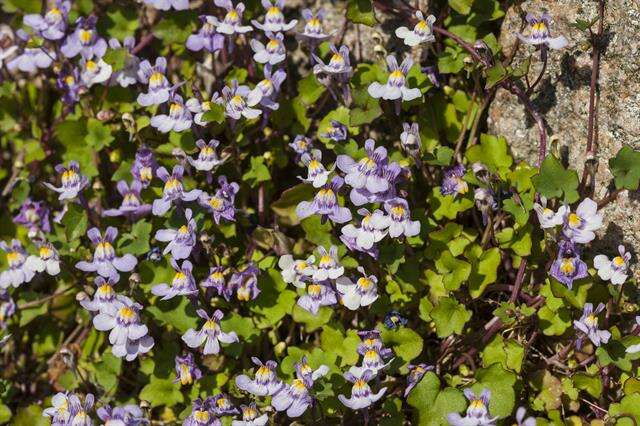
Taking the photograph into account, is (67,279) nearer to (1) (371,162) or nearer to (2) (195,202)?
(2) (195,202)

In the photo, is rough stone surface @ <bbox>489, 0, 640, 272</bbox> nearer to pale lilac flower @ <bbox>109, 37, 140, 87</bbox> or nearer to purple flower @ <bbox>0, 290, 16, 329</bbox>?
pale lilac flower @ <bbox>109, 37, 140, 87</bbox>

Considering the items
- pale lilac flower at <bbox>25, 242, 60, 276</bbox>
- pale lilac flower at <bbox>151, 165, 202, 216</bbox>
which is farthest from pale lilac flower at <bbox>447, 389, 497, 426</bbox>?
pale lilac flower at <bbox>25, 242, 60, 276</bbox>

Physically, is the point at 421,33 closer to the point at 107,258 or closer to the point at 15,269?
the point at 107,258

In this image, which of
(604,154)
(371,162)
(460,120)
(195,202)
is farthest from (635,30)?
(195,202)

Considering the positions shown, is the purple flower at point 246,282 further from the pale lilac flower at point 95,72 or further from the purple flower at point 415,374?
the pale lilac flower at point 95,72

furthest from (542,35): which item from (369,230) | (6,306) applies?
(6,306)

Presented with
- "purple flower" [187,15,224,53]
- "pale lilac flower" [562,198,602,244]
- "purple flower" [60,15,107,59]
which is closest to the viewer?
"pale lilac flower" [562,198,602,244]
